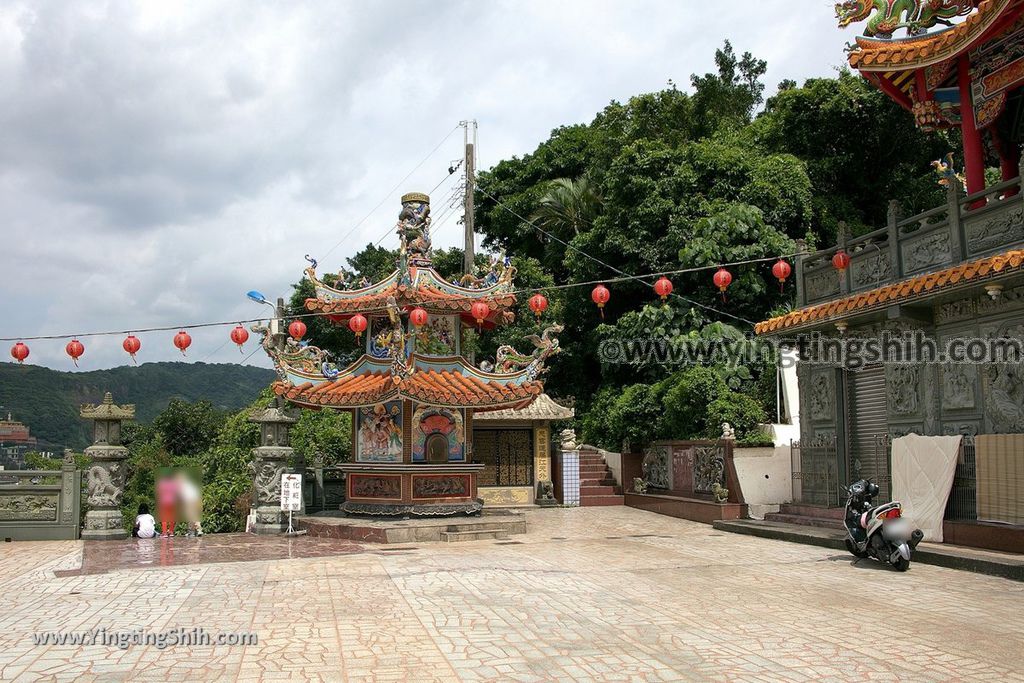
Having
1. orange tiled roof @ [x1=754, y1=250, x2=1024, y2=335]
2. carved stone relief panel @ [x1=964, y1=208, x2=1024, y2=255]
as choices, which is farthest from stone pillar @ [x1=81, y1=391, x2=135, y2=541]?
carved stone relief panel @ [x1=964, y1=208, x2=1024, y2=255]

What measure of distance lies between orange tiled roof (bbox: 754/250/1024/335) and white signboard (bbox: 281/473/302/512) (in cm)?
924

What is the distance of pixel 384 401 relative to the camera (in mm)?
14984

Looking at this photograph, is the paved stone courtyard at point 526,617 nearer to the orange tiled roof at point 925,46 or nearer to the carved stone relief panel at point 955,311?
the carved stone relief panel at point 955,311

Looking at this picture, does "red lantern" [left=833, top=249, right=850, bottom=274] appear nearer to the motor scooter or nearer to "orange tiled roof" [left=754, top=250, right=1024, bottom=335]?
"orange tiled roof" [left=754, top=250, right=1024, bottom=335]

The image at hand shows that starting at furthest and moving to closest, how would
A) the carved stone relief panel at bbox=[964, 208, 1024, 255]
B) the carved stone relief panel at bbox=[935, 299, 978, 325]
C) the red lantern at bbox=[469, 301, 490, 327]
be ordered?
the red lantern at bbox=[469, 301, 490, 327] < the carved stone relief panel at bbox=[935, 299, 978, 325] < the carved stone relief panel at bbox=[964, 208, 1024, 255]

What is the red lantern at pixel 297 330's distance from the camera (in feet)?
52.2

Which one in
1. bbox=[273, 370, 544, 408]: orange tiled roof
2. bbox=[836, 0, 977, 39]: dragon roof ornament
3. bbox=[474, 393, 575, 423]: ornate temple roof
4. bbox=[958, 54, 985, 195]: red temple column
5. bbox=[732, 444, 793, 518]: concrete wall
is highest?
bbox=[836, 0, 977, 39]: dragon roof ornament

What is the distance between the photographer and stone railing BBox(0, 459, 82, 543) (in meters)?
14.7

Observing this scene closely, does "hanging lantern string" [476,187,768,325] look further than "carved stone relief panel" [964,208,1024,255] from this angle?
Yes

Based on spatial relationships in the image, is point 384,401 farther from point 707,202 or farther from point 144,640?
point 707,202

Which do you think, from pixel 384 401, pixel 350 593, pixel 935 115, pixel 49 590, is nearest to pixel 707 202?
pixel 935 115

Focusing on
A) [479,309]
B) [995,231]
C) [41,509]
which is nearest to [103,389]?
[41,509]

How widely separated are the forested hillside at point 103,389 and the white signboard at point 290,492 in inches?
1187

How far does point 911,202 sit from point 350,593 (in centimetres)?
2210
